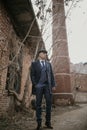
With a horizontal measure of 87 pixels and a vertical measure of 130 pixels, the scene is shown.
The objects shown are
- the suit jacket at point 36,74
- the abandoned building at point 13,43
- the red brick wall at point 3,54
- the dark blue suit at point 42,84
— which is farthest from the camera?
the abandoned building at point 13,43

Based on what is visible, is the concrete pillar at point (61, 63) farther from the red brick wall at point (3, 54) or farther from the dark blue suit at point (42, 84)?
the dark blue suit at point (42, 84)

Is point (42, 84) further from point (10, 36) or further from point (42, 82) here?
point (10, 36)

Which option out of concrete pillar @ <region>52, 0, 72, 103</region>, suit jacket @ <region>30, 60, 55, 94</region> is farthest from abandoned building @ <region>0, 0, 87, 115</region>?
concrete pillar @ <region>52, 0, 72, 103</region>

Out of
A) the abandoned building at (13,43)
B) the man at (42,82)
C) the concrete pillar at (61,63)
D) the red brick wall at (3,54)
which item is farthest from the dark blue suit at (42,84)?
the concrete pillar at (61,63)

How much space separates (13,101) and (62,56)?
9.46 metres

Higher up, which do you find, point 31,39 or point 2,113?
point 31,39

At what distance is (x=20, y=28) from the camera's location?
25.7 feet

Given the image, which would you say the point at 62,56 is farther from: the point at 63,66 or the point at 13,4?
the point at 13,4

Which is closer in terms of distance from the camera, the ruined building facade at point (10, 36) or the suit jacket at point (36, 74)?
the suit jacket at point (36, 74)

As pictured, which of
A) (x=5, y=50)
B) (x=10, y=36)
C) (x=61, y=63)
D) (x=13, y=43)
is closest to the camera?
(x=5, y=50)

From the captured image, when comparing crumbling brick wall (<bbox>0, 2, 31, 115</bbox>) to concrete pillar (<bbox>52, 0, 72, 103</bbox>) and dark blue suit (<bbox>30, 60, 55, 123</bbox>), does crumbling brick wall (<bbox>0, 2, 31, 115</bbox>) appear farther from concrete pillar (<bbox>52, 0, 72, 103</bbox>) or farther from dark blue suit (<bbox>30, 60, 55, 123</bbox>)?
concrete pillar (<bbox>52, 0, 72, 103</bbox>)

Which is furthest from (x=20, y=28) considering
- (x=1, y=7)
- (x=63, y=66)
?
(x=63, y=66)

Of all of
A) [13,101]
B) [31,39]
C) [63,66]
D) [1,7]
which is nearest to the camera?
[1,7]

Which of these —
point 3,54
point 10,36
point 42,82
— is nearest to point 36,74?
point 42,82
